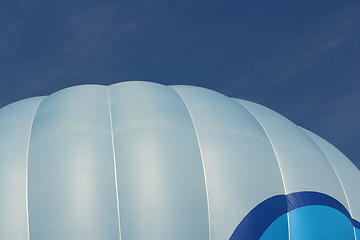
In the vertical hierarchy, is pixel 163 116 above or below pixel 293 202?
above

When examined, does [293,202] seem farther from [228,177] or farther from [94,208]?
[94,208]

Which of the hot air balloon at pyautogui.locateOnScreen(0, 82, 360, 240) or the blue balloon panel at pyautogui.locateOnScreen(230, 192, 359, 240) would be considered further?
the blue balloon panel at pyautogui.locateOnScreen(230, 192, 359, 240)

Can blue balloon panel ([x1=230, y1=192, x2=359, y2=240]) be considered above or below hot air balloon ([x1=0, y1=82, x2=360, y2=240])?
below

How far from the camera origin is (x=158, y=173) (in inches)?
545

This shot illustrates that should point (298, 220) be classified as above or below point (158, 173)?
below

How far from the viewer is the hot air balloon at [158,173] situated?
13484 mm

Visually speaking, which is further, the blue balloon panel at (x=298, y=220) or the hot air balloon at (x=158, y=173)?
the blue balloon panel at (x=298, y=220)

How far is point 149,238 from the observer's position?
13367 mm

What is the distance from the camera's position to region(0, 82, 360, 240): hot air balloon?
13.5 m

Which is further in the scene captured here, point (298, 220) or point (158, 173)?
point (298, 220)

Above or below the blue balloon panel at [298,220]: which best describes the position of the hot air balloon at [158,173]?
above

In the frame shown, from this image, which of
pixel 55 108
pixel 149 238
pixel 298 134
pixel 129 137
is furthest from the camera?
pixel 298 134

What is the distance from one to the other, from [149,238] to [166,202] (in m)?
0.77

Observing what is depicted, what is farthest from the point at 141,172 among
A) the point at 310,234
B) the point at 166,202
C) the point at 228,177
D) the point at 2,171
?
the point at 310,234
